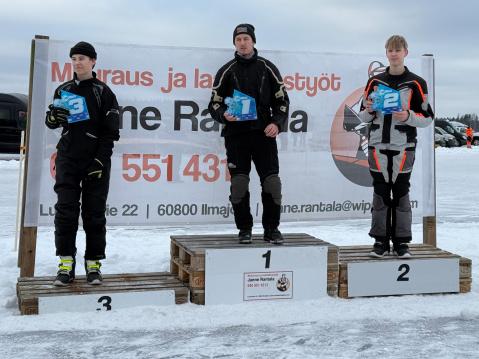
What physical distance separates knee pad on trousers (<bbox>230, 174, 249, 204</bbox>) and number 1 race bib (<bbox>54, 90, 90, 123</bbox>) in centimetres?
125

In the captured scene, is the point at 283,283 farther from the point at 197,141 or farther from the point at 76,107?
the point at 76,107

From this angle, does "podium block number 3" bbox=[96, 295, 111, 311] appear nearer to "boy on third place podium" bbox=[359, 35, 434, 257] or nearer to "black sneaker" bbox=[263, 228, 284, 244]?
"black sneaker" bbox=[263, 228, 284, 244]

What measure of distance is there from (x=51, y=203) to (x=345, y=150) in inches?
112

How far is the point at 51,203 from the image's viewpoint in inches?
227

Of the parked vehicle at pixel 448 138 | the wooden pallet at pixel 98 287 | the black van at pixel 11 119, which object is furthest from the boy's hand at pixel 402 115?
the parked vehicle at pixel 448 138

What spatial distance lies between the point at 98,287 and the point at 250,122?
170cm

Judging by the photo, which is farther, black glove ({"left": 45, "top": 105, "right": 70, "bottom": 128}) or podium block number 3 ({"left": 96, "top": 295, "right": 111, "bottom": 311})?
black glove ({"left": 45, "top": 105, "right": 70, "bottom": 128})

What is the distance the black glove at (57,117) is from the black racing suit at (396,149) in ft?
7.90

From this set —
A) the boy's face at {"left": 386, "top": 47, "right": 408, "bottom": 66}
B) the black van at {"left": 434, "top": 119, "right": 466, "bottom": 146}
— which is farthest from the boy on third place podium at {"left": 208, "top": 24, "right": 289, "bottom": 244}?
the black van at {"left": 434, "top": 119, "right": 466, "bottom": 146}

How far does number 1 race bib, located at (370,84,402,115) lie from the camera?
5383 millimetres

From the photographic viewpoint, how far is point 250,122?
5.27 meters

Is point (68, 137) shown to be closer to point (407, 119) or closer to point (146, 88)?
Answer: point (146, 88)

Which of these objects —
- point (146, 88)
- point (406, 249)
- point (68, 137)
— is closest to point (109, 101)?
point (68, 137)

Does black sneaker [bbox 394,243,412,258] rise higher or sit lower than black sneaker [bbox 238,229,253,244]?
lower
